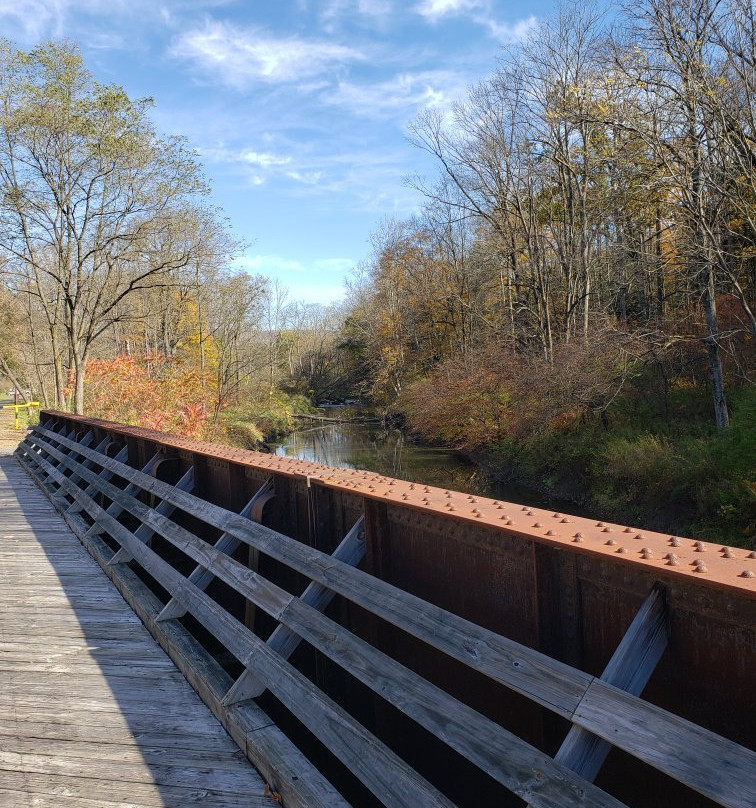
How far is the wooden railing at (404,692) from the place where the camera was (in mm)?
1728

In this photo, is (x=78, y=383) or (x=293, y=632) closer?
(x=293, y=632)

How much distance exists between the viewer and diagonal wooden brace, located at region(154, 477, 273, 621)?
4.56 m

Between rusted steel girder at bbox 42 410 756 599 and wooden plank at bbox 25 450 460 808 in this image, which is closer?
rusted steel girder at bbox 42 410 756 599

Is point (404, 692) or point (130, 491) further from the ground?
point (130, 491)

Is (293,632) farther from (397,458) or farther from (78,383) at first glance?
(397,458)

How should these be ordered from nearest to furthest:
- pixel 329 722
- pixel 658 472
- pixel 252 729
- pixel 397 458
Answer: pixel 329 722 → pixel 252 729 → pixel 658 472 → pixel 397 458

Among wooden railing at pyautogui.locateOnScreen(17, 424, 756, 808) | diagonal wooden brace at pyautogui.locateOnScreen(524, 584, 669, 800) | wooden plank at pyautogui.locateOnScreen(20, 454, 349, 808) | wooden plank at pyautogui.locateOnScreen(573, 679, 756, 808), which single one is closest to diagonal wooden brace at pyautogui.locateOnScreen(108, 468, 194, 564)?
wooden plank at pyautogui.locateOnScreen(20, 454, 349, 808)

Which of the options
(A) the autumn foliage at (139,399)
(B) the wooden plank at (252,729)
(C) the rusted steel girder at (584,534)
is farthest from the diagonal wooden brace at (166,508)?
(A) the autumn foliage at (139,399)

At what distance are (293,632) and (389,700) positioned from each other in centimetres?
100

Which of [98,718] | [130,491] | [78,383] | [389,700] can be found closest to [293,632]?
[389,700]

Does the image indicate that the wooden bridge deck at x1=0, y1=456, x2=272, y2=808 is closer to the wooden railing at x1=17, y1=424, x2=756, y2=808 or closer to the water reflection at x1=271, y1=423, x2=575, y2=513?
the wooden railing at x1=17, y1=424, x2=756, y2=808

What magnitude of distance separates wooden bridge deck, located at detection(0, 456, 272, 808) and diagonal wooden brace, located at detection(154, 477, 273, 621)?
261 millimetres

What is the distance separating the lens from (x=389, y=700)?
2553 mm

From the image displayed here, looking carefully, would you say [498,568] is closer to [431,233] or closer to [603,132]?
[603,132]
